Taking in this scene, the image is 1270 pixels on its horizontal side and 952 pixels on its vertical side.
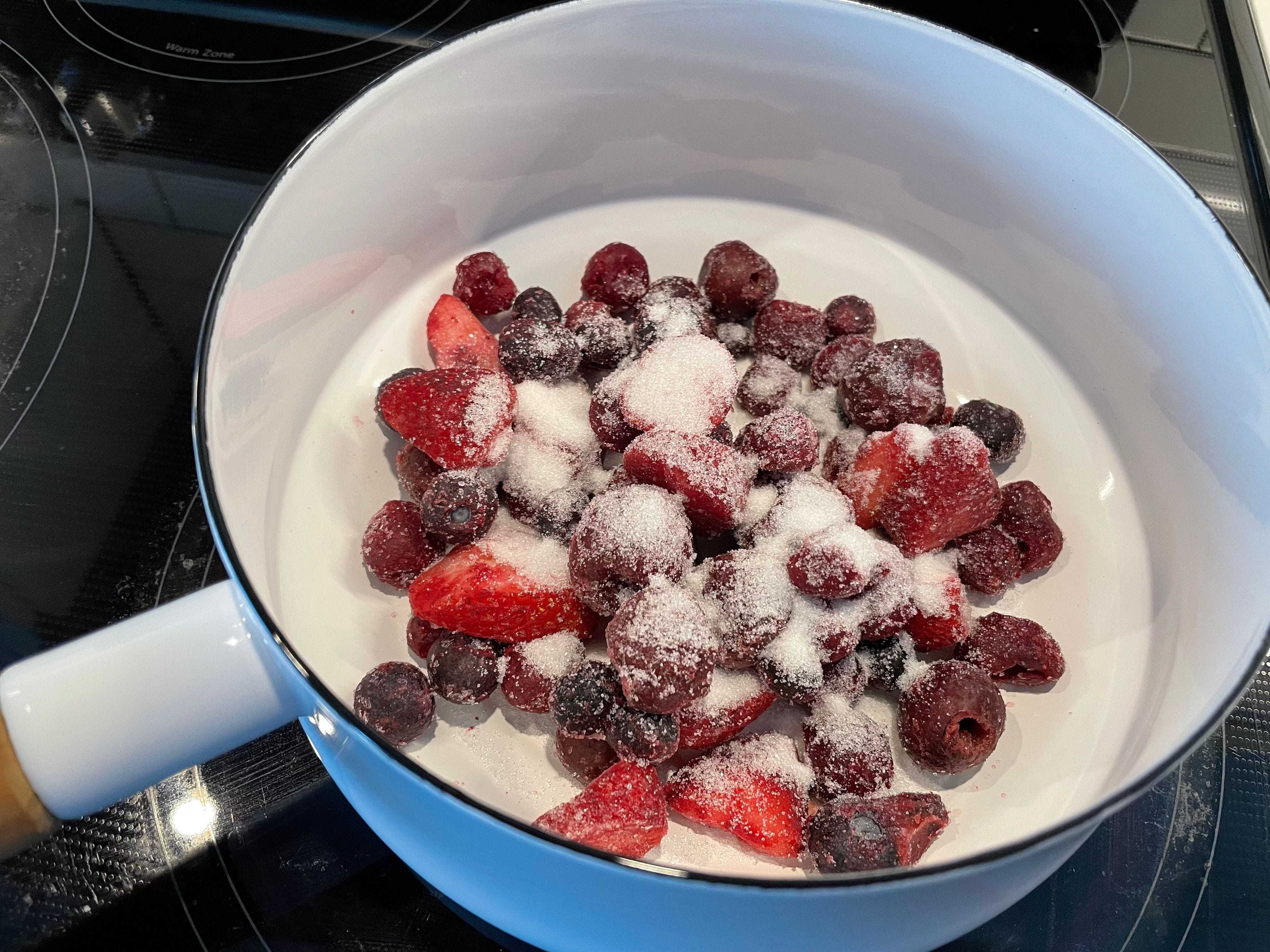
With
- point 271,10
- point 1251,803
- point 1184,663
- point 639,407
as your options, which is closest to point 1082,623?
point 1184,663

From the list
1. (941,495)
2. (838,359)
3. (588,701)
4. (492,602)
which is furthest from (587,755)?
(838,359)

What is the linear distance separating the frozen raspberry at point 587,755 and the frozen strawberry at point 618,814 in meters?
0.04

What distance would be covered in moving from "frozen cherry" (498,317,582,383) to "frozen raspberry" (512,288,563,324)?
0.06 meters

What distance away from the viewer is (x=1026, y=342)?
3.94ft

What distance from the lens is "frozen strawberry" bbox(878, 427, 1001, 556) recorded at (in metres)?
0.91

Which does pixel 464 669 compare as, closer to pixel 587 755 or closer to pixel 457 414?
pixel 587 755

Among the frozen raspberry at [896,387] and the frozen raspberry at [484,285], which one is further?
the frozen raspberry at [484,285]

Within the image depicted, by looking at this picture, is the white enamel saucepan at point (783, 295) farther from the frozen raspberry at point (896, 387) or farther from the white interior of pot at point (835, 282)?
the frozen raspberry at point (896, 387)

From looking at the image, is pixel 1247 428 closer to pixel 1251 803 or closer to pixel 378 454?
pixel 1251 803

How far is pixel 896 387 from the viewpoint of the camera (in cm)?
99

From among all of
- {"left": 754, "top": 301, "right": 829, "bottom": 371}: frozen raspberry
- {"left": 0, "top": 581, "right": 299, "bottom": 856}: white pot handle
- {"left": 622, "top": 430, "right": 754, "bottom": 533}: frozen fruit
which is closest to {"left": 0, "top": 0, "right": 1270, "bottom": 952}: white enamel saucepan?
{"left": 0, "top": 581, "right": 299, "bottom": 856}: white pot handle

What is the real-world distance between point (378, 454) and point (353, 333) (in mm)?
170

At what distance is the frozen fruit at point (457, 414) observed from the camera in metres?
0.93

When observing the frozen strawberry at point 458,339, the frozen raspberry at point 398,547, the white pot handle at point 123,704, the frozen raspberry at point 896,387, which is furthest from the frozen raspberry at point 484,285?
the white pot handle at point 123,704
